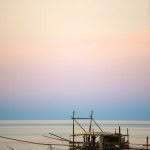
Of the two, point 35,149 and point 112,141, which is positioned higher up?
point 112,141

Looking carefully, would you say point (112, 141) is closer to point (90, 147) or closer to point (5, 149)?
point (90, 147)

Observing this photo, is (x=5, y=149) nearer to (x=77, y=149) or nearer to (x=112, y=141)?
(x=77, y=149)

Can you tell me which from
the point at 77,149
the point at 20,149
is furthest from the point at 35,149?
the point at 77,149

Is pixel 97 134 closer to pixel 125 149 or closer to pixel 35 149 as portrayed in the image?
pixel 125 149

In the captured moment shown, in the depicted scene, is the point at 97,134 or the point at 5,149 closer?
the point at 97,134

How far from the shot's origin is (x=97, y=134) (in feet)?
27.2

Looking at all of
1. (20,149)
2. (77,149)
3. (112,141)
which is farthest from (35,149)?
(112,141)

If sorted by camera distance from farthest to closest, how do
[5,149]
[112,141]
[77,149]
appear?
[5,149] < [77,149] < [112,141]

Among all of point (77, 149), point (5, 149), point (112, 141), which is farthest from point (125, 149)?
point (5, 149)

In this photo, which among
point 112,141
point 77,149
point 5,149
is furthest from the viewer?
point 5,149

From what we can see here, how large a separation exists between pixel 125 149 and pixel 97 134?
0.79m

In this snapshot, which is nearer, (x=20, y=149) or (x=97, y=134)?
(x=97, y=134)

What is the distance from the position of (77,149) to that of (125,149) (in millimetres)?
1228

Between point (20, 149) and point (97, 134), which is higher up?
point (97, 134)
